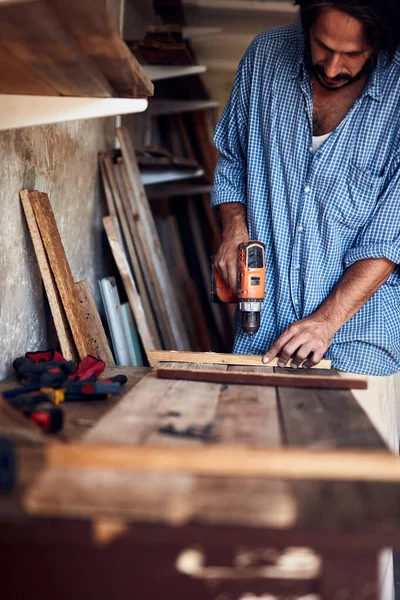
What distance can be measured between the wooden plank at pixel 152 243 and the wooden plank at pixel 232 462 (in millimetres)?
2607

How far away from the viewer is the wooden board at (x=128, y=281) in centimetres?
326

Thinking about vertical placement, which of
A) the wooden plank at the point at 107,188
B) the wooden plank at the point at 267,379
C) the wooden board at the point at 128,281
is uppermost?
the wooden plank at the point at 107,188

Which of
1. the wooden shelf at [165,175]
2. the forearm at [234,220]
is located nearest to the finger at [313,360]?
the forearm at [234,220]

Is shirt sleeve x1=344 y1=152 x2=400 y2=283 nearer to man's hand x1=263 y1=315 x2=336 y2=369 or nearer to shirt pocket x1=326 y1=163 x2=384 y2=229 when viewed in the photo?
shirt pocket x1=326 y1=163 x2=384 y2=229

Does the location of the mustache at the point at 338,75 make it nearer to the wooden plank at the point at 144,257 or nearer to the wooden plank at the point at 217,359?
the wooden plank at the point at 217,359

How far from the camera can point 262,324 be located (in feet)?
7.98

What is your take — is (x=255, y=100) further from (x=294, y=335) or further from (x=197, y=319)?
(x=197, y=319)

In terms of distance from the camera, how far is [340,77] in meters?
2.08

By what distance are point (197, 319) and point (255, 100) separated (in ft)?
8.73

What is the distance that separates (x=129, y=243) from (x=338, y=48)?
6.11 feet

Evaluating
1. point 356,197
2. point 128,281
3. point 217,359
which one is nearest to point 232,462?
point 217,359

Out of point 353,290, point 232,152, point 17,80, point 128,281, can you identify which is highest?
point 17,80

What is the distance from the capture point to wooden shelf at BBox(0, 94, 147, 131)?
1524mm

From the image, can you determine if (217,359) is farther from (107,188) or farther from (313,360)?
(107,188)
